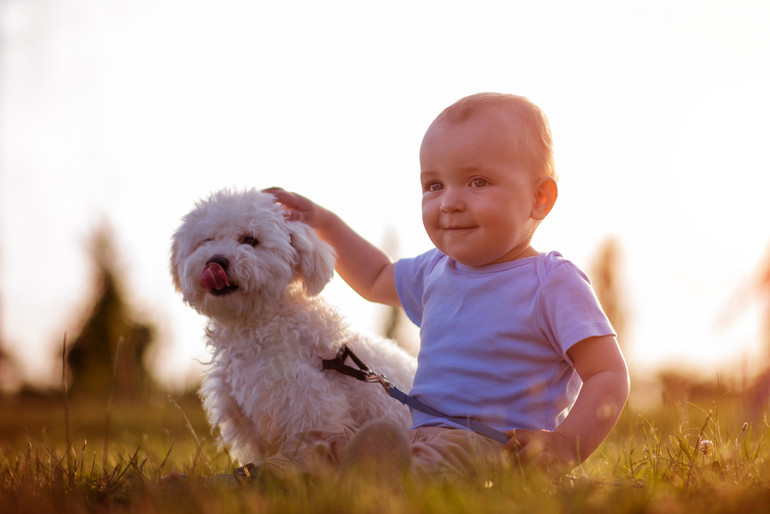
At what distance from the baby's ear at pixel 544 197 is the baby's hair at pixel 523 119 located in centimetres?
4

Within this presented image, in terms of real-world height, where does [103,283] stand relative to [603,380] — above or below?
below

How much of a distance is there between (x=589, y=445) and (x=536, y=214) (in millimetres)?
947

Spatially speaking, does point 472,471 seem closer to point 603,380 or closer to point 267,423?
point 603,380

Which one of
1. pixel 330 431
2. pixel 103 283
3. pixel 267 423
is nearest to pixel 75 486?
pixel 267 423

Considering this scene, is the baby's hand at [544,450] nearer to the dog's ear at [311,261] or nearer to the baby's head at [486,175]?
the baby's head at [486,175]

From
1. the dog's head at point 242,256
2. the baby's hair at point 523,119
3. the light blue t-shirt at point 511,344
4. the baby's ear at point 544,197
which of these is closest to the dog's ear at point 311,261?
the dog's head at point 242,256

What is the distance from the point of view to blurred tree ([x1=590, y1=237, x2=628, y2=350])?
8.61m

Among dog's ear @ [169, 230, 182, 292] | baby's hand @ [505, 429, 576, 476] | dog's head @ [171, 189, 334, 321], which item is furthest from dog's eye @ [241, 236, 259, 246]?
baby's hand @ [505, 429, 576, 476]

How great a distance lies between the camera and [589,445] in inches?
90.4

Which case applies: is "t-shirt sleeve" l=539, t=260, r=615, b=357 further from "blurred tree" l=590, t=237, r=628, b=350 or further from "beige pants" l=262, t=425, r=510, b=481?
"blurred tree" l=590, t=237, r=628, b=350

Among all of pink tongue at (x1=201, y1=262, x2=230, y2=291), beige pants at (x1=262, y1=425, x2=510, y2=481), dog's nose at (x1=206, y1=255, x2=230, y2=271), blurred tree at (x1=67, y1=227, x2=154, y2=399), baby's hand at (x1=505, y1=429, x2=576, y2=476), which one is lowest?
blurred tree at (x1=67, y1=227, x2=154, y2=399)

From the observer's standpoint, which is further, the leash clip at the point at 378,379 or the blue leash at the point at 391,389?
the leash clip at the point at 378,379

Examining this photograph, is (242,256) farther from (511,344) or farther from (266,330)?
(511,344)

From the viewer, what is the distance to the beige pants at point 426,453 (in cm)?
221
